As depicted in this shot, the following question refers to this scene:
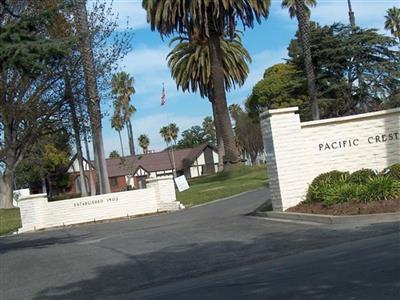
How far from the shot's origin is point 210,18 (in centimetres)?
3853

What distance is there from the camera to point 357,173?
54.7 ft

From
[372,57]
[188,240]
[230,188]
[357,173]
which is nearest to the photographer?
[188,240]

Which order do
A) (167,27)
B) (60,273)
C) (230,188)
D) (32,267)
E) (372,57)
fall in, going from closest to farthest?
(60,273) < (32,267) < (230,188) < (167,27) < (372,57)

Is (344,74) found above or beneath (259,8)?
beneath

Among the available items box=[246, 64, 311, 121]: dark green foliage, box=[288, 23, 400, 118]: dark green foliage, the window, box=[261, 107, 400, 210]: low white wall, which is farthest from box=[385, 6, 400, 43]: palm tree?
A: box=[261, 107, 400, 210]: low white wall

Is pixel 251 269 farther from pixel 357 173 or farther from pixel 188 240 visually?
pixel 357 173

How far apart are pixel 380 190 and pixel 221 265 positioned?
5930 mm

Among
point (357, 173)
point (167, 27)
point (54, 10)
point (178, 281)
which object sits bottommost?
point (178, 281)

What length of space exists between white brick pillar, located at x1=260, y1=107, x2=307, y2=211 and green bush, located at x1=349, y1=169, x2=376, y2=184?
133 centimetres

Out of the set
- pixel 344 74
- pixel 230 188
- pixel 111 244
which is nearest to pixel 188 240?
pixel 111 244

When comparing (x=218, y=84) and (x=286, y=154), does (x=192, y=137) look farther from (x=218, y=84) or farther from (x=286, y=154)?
(x=286, y=154)

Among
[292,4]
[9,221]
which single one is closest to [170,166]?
[292,4]

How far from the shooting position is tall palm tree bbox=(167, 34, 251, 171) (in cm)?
5275

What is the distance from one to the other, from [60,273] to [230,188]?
903 inches
